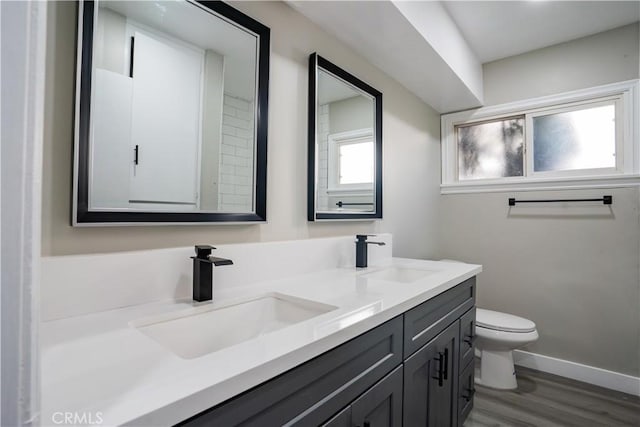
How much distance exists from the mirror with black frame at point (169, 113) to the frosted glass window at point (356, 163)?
0.58m

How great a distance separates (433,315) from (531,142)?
1.99 meters

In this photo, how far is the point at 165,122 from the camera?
1004 millimetres

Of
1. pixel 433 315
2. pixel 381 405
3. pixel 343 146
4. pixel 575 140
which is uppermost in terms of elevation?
pixel 575 140

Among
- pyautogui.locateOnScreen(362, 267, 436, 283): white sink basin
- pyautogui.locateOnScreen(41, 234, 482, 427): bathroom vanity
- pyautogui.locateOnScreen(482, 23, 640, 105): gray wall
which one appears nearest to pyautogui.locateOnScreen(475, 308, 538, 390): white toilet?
pyautogui.locateOnScreen(41, 234, 482, 427): bathroom vanity

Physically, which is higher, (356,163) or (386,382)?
(356,163)

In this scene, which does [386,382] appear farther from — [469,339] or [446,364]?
[469,339]

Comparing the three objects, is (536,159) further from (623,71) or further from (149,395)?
(149,395)

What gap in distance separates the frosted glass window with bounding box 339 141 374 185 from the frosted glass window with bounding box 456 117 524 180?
138 cm

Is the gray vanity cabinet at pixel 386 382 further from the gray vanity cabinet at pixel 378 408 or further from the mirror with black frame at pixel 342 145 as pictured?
the mirror with black frame at pixel 342 145

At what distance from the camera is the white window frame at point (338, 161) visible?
163 centimetres

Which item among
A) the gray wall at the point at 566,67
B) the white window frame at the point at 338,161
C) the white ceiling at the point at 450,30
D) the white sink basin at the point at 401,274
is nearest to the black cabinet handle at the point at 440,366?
the white sink basin at the point at 401,274

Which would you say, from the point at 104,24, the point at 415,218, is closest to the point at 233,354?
the point at 104,24

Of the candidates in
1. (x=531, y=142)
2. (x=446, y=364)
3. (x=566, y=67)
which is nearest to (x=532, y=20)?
(x=566, y=67)

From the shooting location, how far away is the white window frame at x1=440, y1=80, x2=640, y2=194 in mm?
2098
